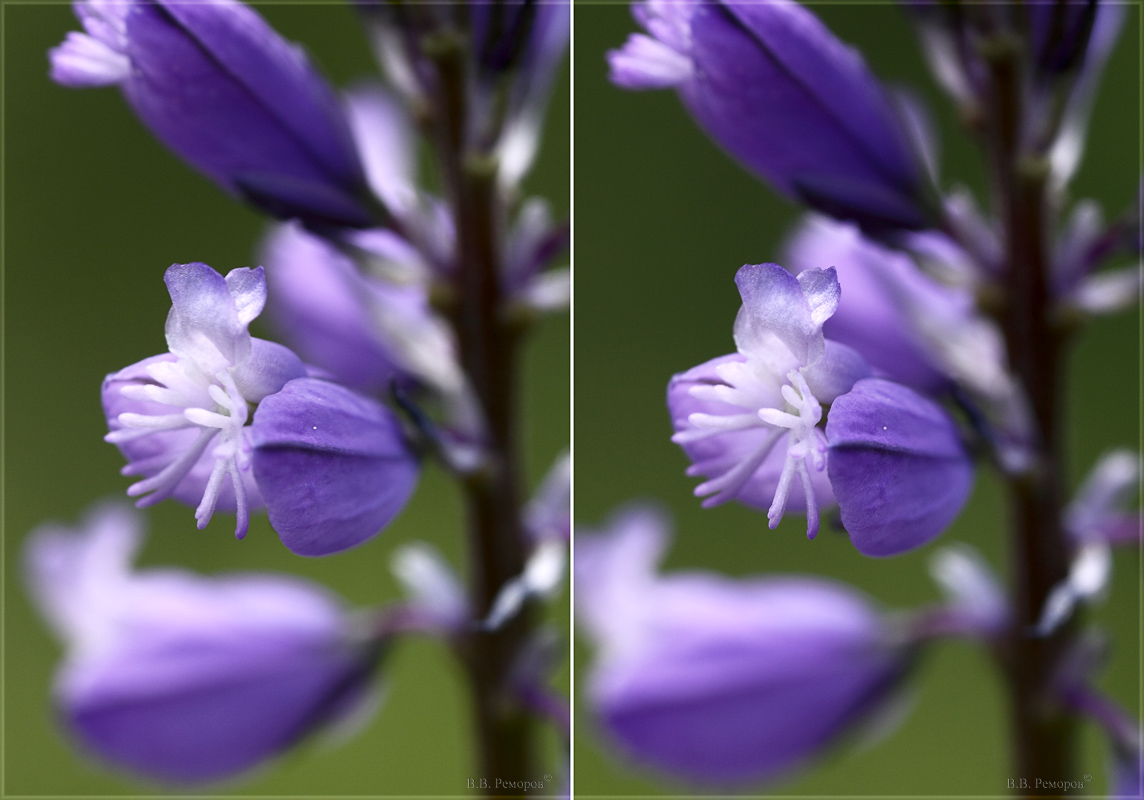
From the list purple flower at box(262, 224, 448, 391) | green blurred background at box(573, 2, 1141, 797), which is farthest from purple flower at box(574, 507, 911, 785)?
purple flower at box(262, 224, 448, 391)

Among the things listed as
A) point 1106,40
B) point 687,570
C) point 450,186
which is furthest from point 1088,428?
point 450,186

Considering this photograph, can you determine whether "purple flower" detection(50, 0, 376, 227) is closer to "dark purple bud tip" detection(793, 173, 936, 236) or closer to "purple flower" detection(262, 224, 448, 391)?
"purple flower" detection(262, 224, 448, 391)

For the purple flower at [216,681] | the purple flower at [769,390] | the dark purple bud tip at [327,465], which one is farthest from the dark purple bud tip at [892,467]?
the purple flower at [216,681]

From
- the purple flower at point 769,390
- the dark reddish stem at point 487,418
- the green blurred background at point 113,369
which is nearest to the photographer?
the purple flower at point 769,390

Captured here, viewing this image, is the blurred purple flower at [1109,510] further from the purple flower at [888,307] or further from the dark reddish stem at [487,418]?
the dark reddish stem at [487,418]

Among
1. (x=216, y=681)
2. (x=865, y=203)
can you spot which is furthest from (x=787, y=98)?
(x=216, y=681)
